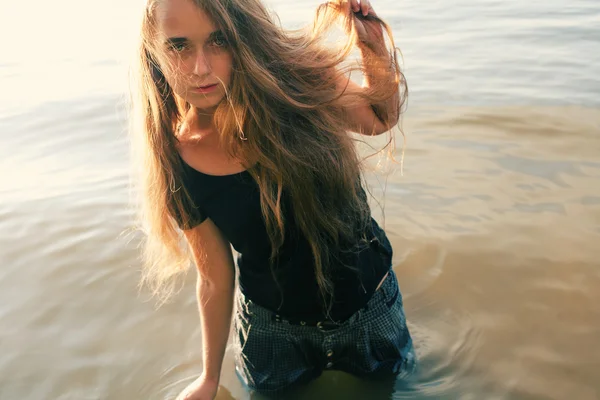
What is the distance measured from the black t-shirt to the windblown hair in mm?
39

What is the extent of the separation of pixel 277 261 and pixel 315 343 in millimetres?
336

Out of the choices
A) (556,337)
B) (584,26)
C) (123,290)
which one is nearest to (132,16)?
(123,290)

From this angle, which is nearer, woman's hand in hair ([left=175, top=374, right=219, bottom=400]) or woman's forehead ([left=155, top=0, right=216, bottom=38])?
woman's forehead ([left=155, top=0, right=216, bottom=38])

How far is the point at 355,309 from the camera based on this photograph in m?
2.25

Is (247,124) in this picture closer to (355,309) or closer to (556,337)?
(355,309)

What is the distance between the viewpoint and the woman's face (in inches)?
76.9

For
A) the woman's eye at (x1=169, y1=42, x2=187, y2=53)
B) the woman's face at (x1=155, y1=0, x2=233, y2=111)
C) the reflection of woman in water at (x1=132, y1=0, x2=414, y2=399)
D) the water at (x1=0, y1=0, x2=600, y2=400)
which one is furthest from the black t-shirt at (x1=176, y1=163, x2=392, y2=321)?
the water at (x1=0, y1=0, x2=600, y2=400)

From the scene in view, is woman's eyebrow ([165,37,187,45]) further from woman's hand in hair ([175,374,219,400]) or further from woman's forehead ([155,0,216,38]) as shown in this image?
woman's hand in hair ([175,374,219,400])

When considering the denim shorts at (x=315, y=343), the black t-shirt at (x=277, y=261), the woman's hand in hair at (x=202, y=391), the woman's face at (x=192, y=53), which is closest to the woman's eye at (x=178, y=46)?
the woman's face at (x=192, y=53)

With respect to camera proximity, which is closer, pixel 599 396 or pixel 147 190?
pixel 147 190

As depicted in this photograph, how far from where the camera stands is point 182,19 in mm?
1950

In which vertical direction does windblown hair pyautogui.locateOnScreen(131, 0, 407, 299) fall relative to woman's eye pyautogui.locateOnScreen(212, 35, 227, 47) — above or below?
below

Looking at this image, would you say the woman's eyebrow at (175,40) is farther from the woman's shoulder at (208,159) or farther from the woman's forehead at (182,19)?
the woman's shoulder at (208,159)

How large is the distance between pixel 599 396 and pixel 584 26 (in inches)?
201
